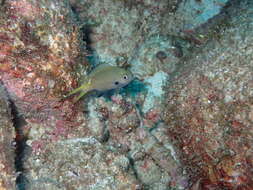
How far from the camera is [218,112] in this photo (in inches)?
176

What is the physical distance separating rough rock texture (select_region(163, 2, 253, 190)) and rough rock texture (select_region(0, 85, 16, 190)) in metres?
3.03

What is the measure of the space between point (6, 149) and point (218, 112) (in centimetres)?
327

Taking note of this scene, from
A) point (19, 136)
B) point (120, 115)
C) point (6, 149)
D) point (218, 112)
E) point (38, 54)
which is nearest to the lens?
point (6, 149)

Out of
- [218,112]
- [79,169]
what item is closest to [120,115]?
[79,169]

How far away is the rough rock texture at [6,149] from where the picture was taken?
2.62 metres

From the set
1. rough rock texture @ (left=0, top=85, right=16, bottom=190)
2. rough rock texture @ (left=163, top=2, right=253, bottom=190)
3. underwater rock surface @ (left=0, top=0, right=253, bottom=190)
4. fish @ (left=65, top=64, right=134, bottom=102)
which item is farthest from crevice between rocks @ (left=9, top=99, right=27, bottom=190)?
rough rock texture @ (left=163, top=2, right=253, bottom=190)

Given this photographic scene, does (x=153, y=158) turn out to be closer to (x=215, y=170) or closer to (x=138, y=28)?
(x=215, y=170)

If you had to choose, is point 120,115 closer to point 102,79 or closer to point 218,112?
point 102,79

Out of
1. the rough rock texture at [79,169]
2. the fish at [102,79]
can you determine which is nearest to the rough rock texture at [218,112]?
the rough rock texture at [79,169]

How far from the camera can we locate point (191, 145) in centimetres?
482

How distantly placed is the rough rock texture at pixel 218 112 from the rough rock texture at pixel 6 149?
303 centimetres

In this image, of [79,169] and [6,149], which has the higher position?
[6,149]

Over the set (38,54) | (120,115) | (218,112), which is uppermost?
(38,54)

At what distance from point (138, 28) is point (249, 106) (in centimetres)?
449
